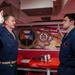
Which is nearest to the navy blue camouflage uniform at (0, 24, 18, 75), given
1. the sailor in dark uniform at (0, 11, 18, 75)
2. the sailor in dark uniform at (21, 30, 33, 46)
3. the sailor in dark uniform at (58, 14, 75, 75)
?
the sailor in dark uniform at (0, 11, 18, 75)

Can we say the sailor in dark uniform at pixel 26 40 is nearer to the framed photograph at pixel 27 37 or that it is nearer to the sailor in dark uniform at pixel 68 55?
the framed photograph at pixel 27 37

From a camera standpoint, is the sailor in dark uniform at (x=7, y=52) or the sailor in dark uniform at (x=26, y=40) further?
Result: the sailor in dark uniform at (x=26, y=40)

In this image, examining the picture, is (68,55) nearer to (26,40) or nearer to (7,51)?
(7,51)

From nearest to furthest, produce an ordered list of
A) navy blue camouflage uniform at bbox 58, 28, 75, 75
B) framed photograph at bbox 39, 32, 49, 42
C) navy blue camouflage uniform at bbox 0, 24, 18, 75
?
navy blue camouflage uniform at bbox 58, 28, 75, 75
navy blue camouflage uniform at bbox 0, 24, 18, 75
framed photograph at bbox 39, 32, 49, 42

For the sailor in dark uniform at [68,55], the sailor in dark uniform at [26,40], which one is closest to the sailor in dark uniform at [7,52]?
the sailor in dark uniform at [68,55]

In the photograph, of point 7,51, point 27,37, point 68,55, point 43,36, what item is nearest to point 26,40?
point 27,37

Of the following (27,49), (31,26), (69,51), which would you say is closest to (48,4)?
(69,51)

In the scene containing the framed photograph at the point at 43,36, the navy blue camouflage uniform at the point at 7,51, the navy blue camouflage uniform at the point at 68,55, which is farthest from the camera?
the framed photograph at the point at 43,36

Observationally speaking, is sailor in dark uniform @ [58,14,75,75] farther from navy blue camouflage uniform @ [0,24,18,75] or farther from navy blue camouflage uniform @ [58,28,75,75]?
navy blue camouflage uniform @ [0,24,18,75]

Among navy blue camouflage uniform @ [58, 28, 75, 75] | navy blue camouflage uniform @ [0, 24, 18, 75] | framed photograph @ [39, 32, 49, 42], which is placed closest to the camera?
navy blue camouflage uniform @ [58, 28, 75, 75]

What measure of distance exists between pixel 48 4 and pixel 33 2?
233mm

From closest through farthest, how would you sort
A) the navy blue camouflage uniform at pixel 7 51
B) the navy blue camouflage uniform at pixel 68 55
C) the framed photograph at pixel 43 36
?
the navy blue camouflage uniform at pixel 68 55 → the navy blue camouflage uniform at pixel 7 51 → the framed photograph at pixel 43 36

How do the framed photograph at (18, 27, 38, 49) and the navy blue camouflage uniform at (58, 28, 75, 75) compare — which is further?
the framed photograph at (18, 27, 38, 49)

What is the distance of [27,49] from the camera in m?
3.10
